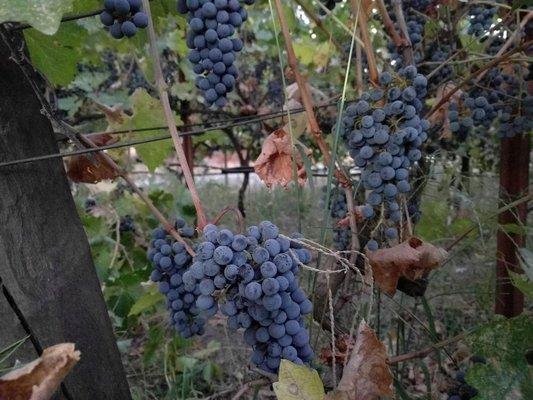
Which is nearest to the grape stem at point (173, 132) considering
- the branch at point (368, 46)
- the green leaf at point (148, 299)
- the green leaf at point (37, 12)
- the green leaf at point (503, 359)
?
the green leaf at point (37, 12)

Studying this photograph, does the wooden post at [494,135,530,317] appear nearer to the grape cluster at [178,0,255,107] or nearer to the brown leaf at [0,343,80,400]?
the grape cluster at [178,0,255,107]

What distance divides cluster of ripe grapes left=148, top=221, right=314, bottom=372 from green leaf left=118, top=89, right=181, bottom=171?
2.35 ft

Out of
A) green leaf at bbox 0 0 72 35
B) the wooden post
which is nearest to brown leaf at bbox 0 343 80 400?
green leaf at bbox 0 0 72 35

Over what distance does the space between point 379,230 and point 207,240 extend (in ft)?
1.58

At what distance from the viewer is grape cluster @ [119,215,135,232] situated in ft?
6.84

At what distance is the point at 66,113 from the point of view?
3.11m

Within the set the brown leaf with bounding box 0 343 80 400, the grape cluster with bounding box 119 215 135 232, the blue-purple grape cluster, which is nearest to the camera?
the brown leaf with bounding box 0 343 80 400

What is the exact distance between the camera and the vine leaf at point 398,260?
1.01 meters

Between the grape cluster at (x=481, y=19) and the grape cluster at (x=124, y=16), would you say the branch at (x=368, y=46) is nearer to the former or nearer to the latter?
the grape cluster at (x=124, y=16)

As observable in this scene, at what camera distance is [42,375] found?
0.56 m

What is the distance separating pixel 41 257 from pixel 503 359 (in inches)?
32.0

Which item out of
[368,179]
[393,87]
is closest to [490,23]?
[393,87]

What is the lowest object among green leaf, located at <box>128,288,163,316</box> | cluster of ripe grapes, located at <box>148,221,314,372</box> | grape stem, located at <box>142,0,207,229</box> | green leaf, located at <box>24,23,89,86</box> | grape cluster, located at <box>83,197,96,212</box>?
green leaf, located at <box>128,288,163,316</box>

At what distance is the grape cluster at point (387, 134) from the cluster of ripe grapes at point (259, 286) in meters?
0.28
